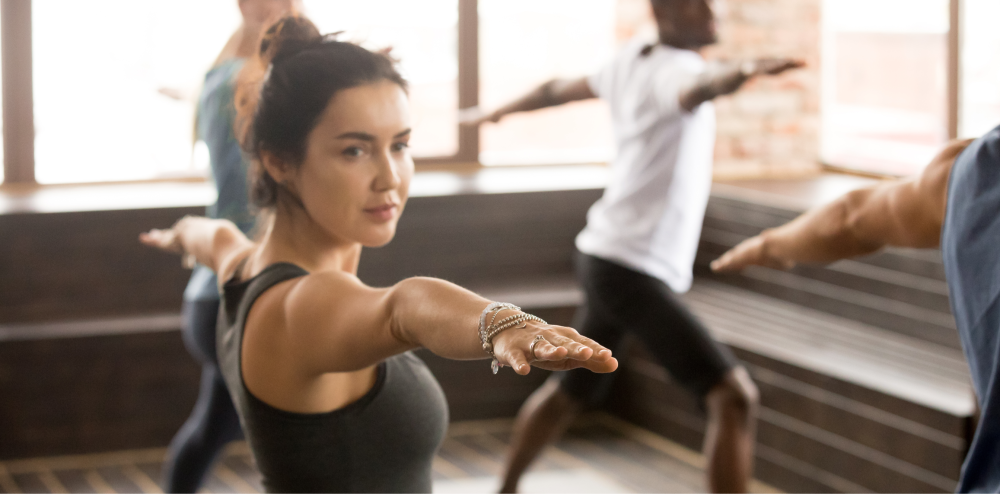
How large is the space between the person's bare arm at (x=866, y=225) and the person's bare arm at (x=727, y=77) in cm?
27

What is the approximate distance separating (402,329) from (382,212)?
8.3 inches

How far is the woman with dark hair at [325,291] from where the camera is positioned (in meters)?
1.17

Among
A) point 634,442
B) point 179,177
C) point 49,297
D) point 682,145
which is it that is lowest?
point 634,442

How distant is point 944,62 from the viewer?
181 inches

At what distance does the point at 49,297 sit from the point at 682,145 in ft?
8.01

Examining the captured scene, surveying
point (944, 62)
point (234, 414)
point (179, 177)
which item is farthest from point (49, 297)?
point (944, 62)

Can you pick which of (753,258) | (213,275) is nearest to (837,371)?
(753,258)

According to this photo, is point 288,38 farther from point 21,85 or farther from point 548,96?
point 21,85

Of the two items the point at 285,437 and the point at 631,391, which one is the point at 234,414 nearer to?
the point at 285,437

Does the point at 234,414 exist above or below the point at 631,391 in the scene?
above

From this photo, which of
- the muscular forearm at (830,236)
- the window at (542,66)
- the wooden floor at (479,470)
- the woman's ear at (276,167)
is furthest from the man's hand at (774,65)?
the window at (542,66)

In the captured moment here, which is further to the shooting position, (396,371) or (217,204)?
(217,204)

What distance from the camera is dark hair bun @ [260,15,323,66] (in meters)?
1.24

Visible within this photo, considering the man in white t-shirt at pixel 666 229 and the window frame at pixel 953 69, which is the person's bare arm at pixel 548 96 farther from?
the window frame at pixel 953 69
